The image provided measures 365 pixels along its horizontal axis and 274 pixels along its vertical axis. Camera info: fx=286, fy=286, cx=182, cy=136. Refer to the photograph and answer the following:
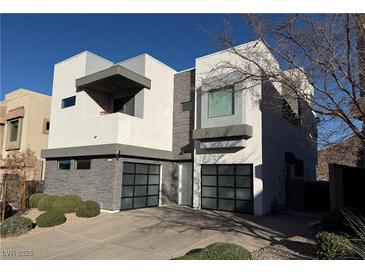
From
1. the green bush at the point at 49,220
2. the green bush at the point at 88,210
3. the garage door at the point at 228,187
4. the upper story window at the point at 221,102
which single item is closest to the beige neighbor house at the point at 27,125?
the green bush at the point at 88,210

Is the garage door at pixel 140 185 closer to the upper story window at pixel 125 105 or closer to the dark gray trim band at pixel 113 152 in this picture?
the dark gray trim band at pixel 113 152

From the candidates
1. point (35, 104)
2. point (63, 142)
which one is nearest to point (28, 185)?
point (63, 142)

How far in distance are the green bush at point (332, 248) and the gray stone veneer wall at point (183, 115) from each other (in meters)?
11.4

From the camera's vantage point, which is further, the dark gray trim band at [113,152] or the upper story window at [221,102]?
the upper story window at [221,102]

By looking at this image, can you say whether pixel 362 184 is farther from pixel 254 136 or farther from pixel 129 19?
pixel 129 19

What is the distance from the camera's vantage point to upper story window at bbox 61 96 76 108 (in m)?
A: 18.6

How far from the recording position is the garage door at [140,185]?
50.5 feet

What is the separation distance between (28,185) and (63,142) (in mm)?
3631

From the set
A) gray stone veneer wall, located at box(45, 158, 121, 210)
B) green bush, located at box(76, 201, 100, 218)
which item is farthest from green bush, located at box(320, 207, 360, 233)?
green bush, located at box(76, 201, 100, 218)

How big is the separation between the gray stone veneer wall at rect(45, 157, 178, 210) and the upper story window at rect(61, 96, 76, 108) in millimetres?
3704

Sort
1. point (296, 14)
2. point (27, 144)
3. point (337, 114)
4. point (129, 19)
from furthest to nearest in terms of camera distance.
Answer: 1. point (27, 144)
2. point (129, 19)
3. point (296, 14)
4. point (337, 114)

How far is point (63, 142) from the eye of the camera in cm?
1839

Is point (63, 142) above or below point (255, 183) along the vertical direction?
above

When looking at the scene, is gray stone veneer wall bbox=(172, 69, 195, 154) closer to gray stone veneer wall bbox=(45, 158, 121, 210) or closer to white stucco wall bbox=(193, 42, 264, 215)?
white stucco wall bbox=(193, 42, 264, 215)
